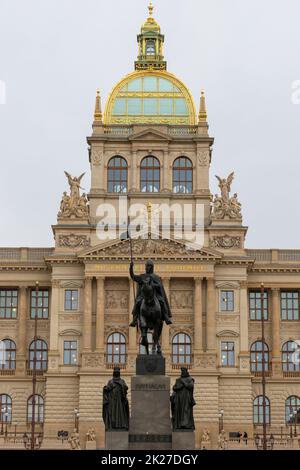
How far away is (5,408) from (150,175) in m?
23.3

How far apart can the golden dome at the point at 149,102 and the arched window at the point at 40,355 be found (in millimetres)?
20257

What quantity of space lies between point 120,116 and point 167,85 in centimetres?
517

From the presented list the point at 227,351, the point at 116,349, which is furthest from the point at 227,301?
the point at 116,349

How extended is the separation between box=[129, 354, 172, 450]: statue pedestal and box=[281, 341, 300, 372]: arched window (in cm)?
5522

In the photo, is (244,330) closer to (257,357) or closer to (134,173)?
(257,357)

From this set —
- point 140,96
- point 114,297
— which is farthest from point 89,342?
point 140,96

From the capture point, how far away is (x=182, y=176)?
97.9 m

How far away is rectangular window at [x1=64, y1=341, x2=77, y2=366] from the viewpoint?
91250mm

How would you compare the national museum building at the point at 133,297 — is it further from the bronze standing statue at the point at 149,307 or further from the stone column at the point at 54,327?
the bronze standing statue at the point at 149,307

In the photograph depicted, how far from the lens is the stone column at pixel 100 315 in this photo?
9019 cm

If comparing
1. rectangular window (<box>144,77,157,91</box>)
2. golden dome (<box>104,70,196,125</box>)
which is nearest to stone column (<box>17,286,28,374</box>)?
golden dome (<box>104,70,196,125</box>)

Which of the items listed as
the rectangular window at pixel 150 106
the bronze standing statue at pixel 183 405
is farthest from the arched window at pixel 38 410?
the bronze standing statue at pixel 183 405

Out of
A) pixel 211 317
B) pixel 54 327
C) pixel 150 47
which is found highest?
pixel 150 47

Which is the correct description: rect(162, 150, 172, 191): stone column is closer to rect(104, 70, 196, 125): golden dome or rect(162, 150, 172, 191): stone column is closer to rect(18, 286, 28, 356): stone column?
rect(104, 70, 196, 125): golden dome
